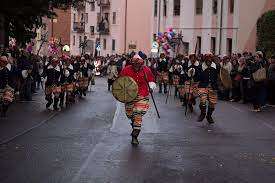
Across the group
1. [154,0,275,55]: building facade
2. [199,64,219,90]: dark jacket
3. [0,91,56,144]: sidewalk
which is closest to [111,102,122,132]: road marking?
[0,91,56,144]: sidewalk

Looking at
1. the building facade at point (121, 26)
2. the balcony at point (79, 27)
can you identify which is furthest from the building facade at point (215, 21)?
the balcony at point (79, 27)

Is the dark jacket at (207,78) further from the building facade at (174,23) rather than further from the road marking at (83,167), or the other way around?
the building facade at (174,23)

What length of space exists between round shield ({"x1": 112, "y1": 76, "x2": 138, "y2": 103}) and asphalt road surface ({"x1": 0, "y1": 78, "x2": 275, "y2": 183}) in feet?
2.89

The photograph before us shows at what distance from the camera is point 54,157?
1135 cm

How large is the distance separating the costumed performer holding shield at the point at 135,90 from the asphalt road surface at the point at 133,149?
1.62 ft

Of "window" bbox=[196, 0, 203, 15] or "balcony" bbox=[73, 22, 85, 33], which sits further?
"balcony" bbox=[73, 22, 85, 33]

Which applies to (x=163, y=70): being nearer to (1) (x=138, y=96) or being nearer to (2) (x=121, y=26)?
(1) (x=138, y=96)

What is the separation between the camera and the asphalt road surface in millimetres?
9789

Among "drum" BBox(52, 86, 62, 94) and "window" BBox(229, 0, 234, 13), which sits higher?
"window" BBox(229, 0, 234, 13)

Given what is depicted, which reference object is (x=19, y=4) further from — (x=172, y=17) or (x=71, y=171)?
(x=172, y=17)

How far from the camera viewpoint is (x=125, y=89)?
13.7 metres

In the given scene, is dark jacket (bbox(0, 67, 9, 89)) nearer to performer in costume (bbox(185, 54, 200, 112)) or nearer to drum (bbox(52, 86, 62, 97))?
drum (bbox(52, 86, 62, 97))

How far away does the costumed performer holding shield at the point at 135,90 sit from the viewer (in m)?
13.4

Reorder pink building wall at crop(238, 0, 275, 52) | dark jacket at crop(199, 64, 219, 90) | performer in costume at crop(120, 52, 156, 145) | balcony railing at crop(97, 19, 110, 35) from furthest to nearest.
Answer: balcony railing at crop(97, 19, 110, 35)
pink building wall at crop(238, 0, 275, 52)
dark jacket at crop(199, 64, 219, 90)
performer in costume at crop(120, 52, 156, 145)
